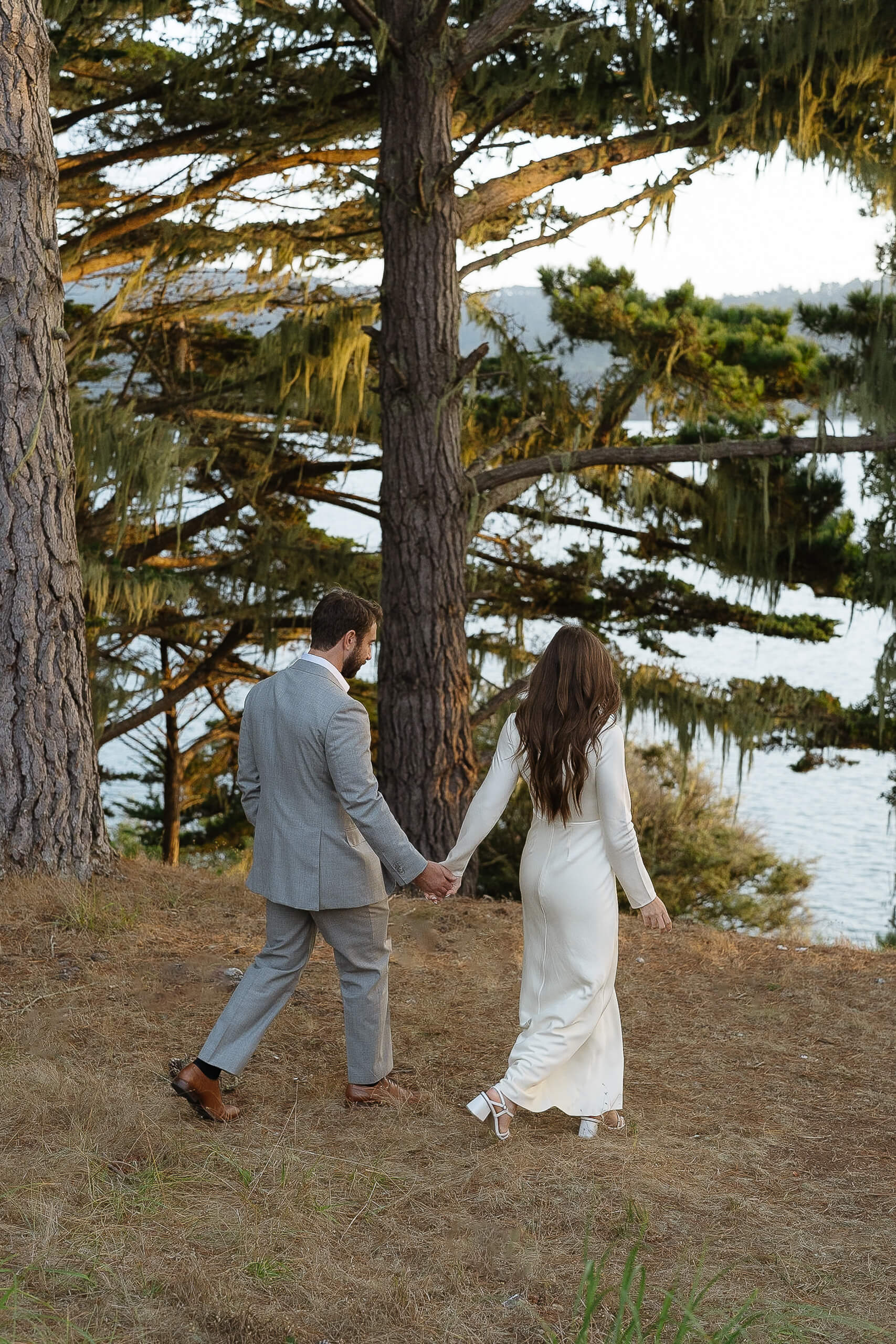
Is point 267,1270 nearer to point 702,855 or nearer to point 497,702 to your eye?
point 497,702

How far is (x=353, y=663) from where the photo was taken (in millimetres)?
3504

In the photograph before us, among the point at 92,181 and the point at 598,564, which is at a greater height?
the point at 92,181

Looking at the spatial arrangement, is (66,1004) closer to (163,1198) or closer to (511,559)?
(163,1198)

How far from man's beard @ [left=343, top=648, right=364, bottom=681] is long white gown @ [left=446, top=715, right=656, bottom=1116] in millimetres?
462

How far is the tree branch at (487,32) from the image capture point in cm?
657

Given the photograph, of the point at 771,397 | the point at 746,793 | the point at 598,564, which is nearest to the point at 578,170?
the point at 771,397

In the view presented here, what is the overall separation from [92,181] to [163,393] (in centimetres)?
157

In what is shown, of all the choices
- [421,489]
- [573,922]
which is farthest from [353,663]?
[421,489]

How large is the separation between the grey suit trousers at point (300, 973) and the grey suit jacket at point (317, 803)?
80 millimetres

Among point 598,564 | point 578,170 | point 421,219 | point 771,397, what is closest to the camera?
point 421,219

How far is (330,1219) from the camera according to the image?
2.81 metres

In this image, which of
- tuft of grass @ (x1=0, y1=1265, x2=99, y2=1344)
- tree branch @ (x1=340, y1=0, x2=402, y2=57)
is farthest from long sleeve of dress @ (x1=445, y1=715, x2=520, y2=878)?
tree branch @ (x1=340, y1=0, x2=402, y2=57)

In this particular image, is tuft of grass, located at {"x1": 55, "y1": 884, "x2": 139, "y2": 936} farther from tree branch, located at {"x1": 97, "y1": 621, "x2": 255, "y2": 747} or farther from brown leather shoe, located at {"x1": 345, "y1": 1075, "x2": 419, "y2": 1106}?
tree branch, located at {"x1": 97, "y1": 621, "x2": 255, "y2": 747}

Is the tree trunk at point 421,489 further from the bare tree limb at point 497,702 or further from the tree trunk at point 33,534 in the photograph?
the tree trunk at point 33,534
